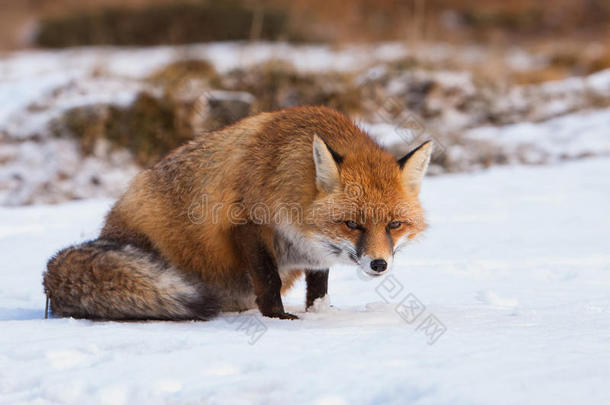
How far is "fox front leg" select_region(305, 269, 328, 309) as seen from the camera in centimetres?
477

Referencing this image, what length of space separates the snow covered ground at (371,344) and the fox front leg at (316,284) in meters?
0.24

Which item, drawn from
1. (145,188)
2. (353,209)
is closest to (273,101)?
(145,188)

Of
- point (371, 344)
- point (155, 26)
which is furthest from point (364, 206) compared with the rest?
point (155, 26)

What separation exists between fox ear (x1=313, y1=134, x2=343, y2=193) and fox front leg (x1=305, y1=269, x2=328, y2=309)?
0.85 m

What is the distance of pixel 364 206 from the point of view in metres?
4.00

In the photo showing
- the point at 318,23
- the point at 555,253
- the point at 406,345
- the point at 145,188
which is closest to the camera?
the point at 406,345

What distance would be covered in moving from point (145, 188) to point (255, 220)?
965 millimetres

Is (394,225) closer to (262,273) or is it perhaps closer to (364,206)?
(364,206)

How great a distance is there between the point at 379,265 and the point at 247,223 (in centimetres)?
98

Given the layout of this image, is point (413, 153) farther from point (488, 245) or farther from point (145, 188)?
point (488, 245)

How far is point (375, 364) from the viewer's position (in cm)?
299

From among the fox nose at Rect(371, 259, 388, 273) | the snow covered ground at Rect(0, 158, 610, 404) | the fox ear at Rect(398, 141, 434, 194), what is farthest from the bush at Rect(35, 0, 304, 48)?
the fox nose at Rect(371, 259, 388, 273)

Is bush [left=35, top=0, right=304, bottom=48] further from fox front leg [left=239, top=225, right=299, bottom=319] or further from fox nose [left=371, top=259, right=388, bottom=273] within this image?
fox nose [left=371, top=259, right=388, bottom=273]

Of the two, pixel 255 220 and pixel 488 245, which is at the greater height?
pixel 255 220
